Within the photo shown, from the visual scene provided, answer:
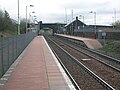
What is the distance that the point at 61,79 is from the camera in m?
15.8

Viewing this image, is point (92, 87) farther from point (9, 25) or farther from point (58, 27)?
point (58, 27)

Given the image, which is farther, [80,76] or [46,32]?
[46,32]

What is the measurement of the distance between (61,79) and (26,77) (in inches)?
64.8

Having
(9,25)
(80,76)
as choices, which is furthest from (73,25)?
(80,76)

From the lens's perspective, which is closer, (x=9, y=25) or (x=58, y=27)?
(x=9, y=25)

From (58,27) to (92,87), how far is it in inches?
7176

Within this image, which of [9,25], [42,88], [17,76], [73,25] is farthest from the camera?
[73,25]

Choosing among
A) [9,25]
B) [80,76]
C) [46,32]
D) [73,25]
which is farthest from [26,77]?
[46,32]

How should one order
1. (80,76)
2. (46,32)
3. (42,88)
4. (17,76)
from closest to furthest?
(42,88), (17,76), (80,76), (46,32)

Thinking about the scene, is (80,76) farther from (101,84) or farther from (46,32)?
(46,32)

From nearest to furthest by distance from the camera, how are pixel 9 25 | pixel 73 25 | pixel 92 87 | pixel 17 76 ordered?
1. pixel 92 87
2. pixel 17 76
3. pixel 9 25
4. pixel 73 25

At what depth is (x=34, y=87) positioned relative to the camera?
1292 centimetres

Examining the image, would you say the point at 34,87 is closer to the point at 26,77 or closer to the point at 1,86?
the point at 1,86

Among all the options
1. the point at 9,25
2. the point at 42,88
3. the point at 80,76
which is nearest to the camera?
the point at 42,88
